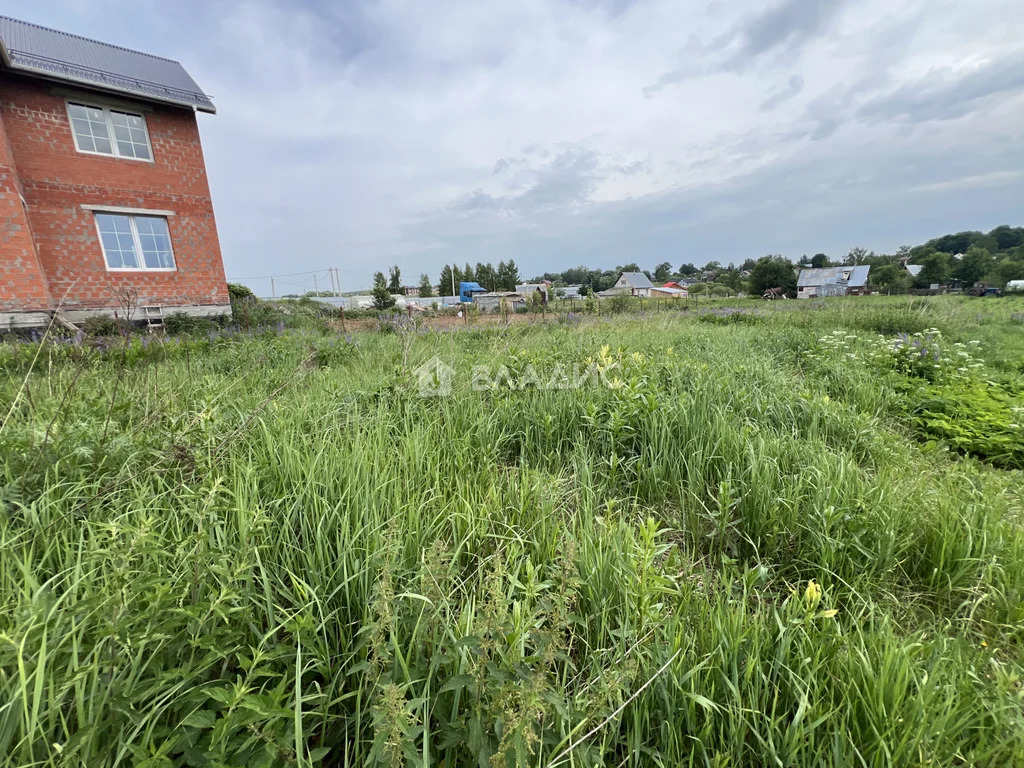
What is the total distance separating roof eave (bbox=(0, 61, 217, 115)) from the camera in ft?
25.2

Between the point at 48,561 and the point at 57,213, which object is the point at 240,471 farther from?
the point at 57,213

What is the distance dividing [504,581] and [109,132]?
13707mm

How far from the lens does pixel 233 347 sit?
5.11 meters

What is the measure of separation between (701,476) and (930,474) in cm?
133

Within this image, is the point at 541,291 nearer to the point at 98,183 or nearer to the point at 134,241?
the point at 134,241

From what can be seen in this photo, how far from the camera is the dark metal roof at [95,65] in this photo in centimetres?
823

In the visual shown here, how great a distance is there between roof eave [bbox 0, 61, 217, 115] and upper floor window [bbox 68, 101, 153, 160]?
1.57 feet

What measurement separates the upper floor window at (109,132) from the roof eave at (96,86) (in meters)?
0.48

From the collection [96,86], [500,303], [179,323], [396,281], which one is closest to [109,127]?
[96,86]

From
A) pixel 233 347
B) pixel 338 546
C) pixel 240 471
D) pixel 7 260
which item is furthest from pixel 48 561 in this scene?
pixel 7 260

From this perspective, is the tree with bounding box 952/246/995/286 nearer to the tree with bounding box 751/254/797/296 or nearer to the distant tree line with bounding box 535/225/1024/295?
the distant tree line with bounding box 535/225/1024/295

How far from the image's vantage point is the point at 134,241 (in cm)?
945

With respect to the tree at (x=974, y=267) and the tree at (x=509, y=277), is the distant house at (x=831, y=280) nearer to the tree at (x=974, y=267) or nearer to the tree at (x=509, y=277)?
the tree at (x=974, y=267)

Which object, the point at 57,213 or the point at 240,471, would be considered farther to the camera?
the point at 57,213
